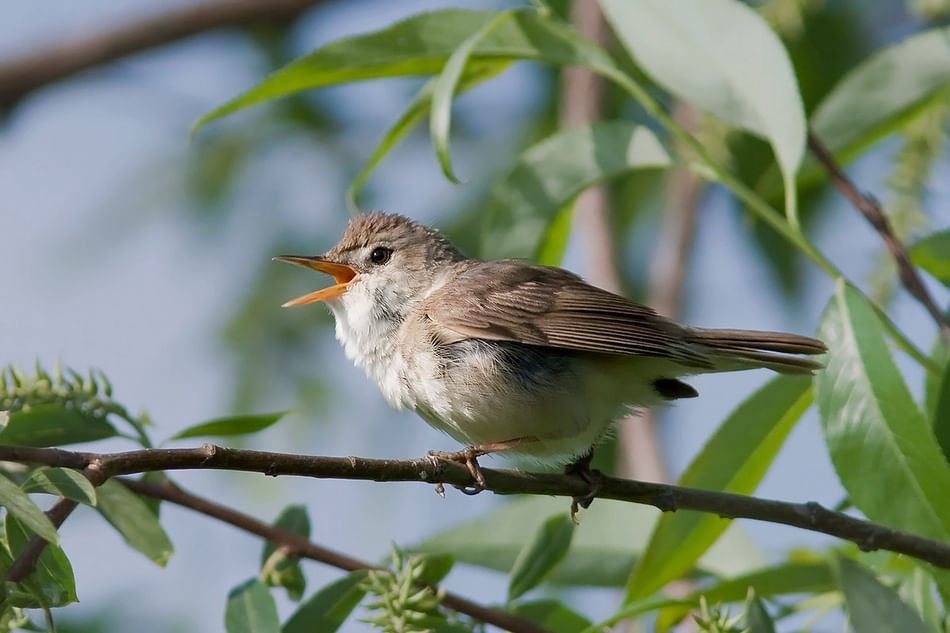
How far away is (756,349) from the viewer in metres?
3.05

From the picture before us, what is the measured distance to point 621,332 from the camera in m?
3.18

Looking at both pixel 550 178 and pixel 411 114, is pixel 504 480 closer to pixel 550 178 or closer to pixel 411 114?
pixel 550 178

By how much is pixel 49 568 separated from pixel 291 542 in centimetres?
61

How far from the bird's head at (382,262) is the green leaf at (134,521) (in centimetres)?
145

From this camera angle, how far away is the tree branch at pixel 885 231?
110 inches

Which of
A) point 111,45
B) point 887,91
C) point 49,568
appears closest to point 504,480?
point 49,568

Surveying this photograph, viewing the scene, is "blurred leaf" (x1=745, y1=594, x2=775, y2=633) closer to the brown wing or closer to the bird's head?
the brown wing

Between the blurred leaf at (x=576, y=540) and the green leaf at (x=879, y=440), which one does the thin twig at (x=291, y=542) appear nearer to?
the blurred leaf at (x=576, y=540)

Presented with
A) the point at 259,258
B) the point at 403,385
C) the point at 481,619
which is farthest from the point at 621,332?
the point at 259,258

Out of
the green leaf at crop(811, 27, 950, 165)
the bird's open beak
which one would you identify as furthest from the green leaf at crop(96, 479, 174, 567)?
the green leaf at crop(811, 27, 950, 165)

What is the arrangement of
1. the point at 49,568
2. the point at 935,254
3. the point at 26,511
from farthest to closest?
the point at 935,254 < the point at 49,568 < the point at 26,511

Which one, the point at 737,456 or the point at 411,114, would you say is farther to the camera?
the point at 411,114

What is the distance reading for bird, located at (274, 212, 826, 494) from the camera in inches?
125

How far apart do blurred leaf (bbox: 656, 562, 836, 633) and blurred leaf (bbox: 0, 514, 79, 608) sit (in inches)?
47.8
